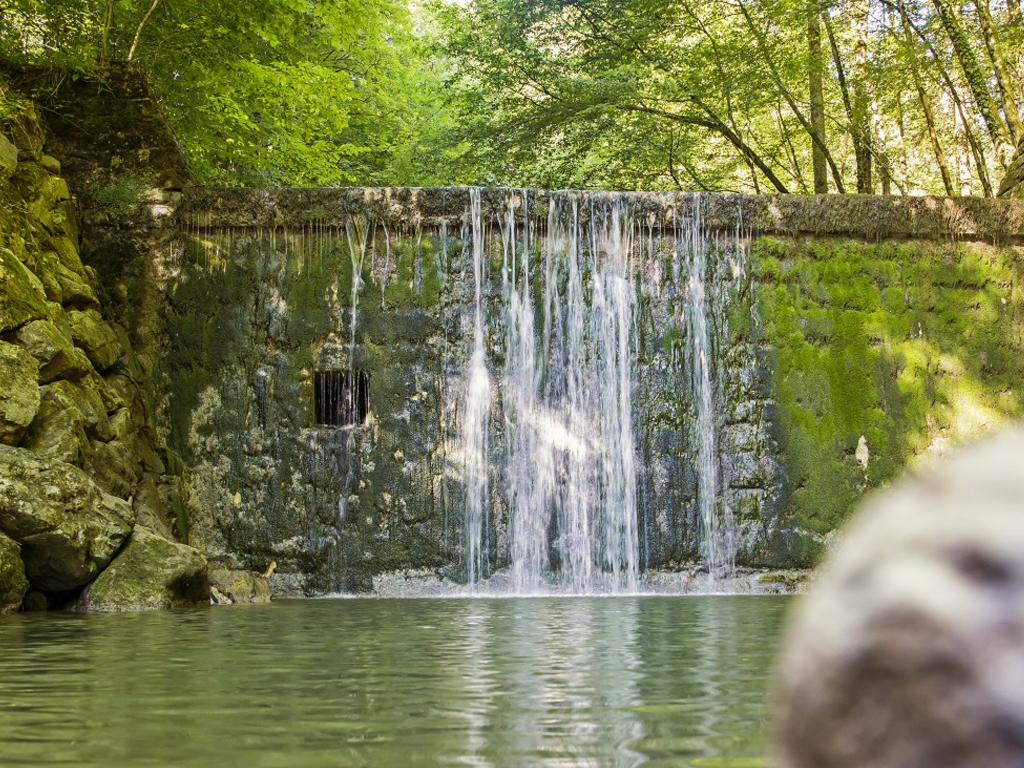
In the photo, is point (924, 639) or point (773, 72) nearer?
point (924, 639)

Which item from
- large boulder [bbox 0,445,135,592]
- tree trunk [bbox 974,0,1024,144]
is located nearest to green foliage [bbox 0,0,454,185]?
large boulder [bbox 0,445,135,592]

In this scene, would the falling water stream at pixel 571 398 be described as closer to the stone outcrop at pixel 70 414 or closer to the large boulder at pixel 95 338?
the stone outcrop at pixel 70 414

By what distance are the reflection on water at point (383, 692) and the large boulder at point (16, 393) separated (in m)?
1.60

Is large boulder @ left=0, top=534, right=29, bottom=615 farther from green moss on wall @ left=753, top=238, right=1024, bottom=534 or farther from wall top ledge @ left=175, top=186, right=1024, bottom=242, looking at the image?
green moss on wall @ left=753, top=238, right=1024, bottom=534

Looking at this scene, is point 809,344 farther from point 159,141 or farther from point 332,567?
point 159,141

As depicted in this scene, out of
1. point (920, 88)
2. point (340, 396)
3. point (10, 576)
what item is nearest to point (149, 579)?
point (10, 576)

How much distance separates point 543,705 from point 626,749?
63cm

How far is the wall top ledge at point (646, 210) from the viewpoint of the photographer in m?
9.75

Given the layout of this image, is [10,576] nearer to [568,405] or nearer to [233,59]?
[568,405]

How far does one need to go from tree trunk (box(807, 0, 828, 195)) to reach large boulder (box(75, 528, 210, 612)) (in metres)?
9.94

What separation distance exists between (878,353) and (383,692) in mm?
7983

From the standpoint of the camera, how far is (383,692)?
3178 mm

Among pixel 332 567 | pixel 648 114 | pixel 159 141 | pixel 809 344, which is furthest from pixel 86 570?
pixel 648 114

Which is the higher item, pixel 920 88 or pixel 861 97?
pixel 920 88
